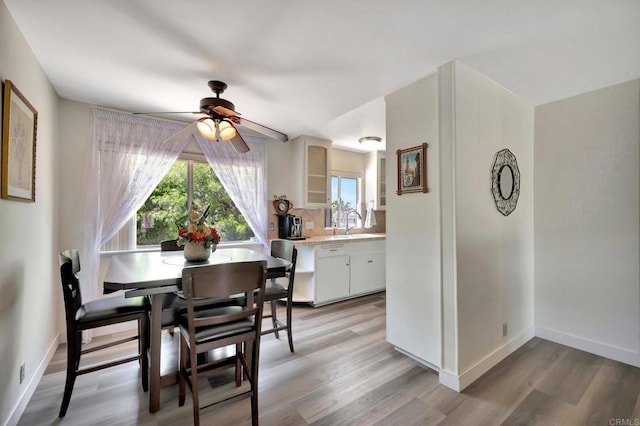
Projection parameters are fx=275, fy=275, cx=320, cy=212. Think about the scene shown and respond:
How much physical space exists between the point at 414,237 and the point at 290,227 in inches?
78.2

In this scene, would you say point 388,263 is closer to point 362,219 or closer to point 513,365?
point 513,365

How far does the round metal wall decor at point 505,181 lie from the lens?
2.36 meters

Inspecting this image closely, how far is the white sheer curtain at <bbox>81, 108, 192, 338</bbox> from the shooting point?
108 inches

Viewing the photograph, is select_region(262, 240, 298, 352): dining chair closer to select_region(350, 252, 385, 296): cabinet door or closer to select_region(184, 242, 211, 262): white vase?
select_region(184, 242, 211, 262): white vase

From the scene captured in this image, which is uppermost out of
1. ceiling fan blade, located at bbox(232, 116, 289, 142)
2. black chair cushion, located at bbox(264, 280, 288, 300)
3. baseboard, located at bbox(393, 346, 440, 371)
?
ceiling fan blade, located at bbox(232, 116, 289, 142)

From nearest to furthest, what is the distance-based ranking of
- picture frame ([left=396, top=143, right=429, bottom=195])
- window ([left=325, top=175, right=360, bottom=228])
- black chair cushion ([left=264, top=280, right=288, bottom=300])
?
picture frame ([left=396, top=143, right=429, bottom=195])
black chair cushion ([left=264, top=280, right=288, bottom=300])
window ([left=325, top=175, right=360, bottom=228])

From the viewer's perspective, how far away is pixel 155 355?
1.75m

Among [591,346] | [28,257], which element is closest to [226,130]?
[28,257]

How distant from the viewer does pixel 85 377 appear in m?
2.10

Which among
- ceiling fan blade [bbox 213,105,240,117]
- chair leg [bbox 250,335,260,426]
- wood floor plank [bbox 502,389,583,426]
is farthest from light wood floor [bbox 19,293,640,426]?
ceiling fan blade [bbox 213,105,240,117]

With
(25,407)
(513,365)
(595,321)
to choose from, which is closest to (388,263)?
(513,365)

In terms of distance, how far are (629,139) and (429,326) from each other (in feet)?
7.52

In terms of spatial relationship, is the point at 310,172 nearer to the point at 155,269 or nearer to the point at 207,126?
the point at 207,126

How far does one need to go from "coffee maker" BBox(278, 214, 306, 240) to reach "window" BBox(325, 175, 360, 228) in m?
0.74
